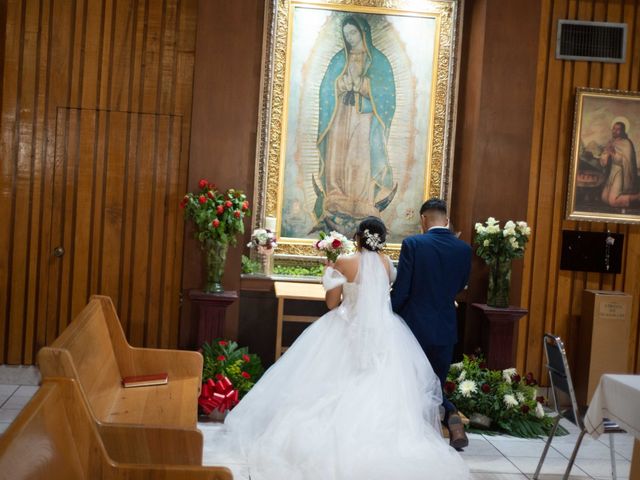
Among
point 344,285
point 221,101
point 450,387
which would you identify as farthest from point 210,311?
point 450,387

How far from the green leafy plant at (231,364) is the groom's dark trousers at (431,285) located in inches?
59.0

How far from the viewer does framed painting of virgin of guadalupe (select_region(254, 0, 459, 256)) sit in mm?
6996

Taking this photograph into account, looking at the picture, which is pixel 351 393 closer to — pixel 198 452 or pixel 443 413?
pixel 443 413

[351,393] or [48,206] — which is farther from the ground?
[48,206]

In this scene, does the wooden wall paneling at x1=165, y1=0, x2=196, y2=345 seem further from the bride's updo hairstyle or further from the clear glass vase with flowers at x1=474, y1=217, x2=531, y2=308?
the clear glass vase with flowers at x1=474, y1=217, x2=531, y2=308

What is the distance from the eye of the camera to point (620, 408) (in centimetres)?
404

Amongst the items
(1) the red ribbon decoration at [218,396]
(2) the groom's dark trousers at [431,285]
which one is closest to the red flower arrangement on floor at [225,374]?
(1) the red ribbon decoration at [218,396]

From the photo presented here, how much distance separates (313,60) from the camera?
702 centimetres

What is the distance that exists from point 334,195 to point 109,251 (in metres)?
2.15

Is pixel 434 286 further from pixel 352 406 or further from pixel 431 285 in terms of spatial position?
pixel 352 406

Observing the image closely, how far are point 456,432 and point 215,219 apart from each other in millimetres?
2553

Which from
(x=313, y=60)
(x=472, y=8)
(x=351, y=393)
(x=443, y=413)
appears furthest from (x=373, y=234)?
(x=472, y=8)

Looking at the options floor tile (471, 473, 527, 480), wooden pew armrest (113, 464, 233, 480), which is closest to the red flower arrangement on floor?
floor tile (471, 473, 527, 480)

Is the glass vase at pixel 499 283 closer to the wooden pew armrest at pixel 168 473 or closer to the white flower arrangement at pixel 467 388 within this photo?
the white flower arrangement at pixel 467 388
